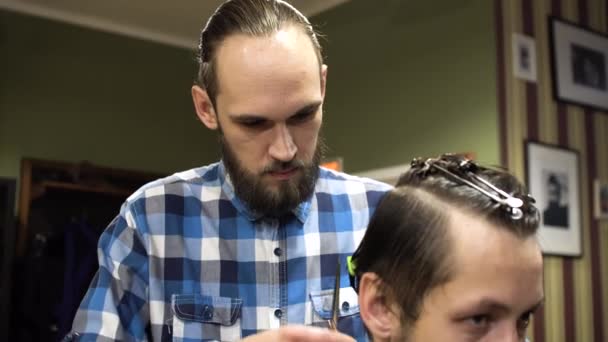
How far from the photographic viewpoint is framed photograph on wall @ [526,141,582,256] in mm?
2830

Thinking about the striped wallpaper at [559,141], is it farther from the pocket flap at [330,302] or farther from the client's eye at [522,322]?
the client's eye at [522,322]

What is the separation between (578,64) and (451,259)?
2518 mm

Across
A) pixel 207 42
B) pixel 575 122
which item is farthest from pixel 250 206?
pixel 575 122

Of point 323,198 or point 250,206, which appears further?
point 323,198

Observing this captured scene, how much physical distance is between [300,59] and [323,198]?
356mm

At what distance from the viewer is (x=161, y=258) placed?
1.23 meters

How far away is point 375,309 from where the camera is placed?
106cm

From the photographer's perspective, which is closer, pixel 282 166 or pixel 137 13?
pixel 282 166

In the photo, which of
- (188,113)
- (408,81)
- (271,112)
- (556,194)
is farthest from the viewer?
(188,113)

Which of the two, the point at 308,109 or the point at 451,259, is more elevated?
the point at 308,109

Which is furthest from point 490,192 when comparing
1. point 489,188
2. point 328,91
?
point 328,91

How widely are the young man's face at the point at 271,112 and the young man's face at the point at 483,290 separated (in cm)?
34

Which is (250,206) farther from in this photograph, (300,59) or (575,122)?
(575,122)

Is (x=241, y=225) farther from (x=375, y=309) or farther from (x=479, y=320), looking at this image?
(x=479, y=320)
